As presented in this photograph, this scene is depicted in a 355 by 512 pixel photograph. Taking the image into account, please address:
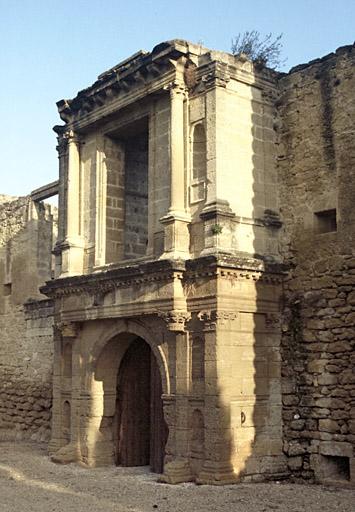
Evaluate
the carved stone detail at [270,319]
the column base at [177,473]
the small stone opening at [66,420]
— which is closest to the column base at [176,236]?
the carved stone detail at [270,319]

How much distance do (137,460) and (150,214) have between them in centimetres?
465

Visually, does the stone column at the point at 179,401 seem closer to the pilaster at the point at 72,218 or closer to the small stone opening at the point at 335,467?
the small stone opening at the point at 335,467

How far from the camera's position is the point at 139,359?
44.9 feet

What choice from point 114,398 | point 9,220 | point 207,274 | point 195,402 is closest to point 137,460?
point 114,398

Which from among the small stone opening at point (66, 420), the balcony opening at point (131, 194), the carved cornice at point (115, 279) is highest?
the balcony opening at point (131, 194)

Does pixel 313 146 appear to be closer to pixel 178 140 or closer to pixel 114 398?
pixel 178 140

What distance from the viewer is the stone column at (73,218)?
45.0 feet

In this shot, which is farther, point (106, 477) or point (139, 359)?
point (139, 359)

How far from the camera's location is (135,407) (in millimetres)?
13492

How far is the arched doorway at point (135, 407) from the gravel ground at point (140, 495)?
3.67 feet

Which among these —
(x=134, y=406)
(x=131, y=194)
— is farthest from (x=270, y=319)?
(x=131, y=194)

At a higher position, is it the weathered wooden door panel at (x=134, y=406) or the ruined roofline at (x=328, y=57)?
the ruined roofline at (x=328, y=57)

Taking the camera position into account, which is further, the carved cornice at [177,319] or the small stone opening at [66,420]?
the small stone opening at [66,420]

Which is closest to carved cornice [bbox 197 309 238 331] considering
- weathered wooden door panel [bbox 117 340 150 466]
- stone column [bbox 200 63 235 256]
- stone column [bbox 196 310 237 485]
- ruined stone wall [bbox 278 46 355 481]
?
stone column [bbox 196 310 237 485]
